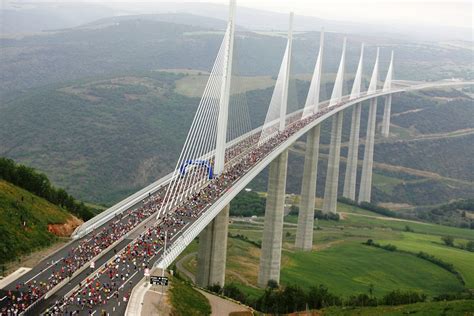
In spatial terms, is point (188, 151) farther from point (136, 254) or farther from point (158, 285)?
point (158, 285)

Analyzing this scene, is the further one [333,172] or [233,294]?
[333,172]

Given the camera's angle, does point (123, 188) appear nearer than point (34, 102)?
Yes

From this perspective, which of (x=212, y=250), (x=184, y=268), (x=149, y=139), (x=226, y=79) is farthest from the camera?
(x=149, y=139)

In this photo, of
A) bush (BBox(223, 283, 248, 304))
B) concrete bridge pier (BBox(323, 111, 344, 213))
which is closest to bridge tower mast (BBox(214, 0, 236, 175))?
bush (BBox(223, 283, 248, 304))

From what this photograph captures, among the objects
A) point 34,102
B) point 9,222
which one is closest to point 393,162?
point 34,102

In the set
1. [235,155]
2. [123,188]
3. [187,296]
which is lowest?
[123,188]

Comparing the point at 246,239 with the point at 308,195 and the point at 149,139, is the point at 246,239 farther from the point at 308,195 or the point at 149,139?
the point at 149,139

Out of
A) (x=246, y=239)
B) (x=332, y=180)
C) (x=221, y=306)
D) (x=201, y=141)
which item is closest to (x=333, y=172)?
(x=332, y=180)
